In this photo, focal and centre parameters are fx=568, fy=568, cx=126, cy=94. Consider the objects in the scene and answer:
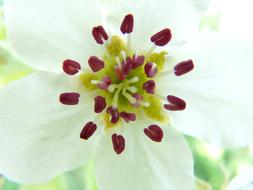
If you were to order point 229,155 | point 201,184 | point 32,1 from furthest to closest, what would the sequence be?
1. point 229,155
2. point 201,184
3. point 32,1

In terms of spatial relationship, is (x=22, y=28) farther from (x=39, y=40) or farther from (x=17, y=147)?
(x=17, y=147)

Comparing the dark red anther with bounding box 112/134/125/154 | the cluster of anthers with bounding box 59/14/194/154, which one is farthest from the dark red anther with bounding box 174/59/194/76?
the dark red anther with bounding box 112/134/125/154

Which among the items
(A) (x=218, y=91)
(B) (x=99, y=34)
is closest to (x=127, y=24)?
(B) (x=99, y=34)

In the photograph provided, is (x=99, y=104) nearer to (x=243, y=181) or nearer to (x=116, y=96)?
(x=116, y=96)

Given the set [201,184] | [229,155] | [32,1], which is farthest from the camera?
[229,155]

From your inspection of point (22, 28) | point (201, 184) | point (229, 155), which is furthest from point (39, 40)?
point (229, 155)

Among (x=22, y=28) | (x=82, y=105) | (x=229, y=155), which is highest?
(x=22, y=28)
